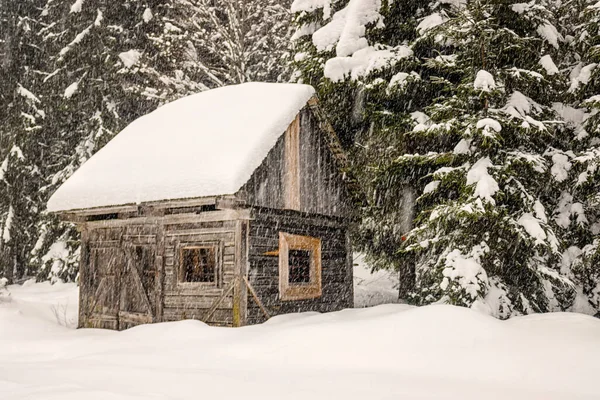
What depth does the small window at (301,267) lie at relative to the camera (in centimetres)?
1277

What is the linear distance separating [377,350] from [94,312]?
8.75 m

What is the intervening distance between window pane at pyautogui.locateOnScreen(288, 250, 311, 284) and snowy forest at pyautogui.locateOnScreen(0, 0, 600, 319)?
1.85 metres

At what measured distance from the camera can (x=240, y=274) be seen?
1188 cm

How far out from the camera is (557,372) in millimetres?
6906

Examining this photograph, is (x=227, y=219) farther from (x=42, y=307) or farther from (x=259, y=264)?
(x=42, y=307)

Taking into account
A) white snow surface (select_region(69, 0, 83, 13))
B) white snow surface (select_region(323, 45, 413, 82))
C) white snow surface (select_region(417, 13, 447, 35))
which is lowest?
white snow surface (select_region(323, 45, 413, 82))

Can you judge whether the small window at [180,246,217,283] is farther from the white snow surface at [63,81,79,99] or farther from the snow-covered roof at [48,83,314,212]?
the white snow surface at [63,81,79,99]

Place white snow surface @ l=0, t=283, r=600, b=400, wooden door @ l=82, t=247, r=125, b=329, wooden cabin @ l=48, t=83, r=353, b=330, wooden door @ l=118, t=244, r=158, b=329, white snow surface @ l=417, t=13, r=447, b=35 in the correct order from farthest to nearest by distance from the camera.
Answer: white snow surface @ l=417, t=13, r=447, b=35 → wooden door @ l=82, t=247, r=125, b=329 → wooden door @ l=118, t=244, r=158, b=329 → wooden cabin @ l=48, t=83, r=353, b=330 → white snow surface @ l=0, t=283, r=600, b=400

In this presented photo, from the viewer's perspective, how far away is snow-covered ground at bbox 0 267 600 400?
21.4ft

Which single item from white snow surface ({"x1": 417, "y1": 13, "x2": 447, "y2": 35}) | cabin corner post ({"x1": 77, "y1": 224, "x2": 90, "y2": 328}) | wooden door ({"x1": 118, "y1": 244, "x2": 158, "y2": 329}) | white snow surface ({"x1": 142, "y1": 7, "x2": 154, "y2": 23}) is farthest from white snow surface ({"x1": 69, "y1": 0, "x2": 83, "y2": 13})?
white snow surface ({"x1": 417, "y1": 13, "x2": 447, "y2": 35})

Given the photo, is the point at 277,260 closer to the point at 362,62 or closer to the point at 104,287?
the point at 104,287

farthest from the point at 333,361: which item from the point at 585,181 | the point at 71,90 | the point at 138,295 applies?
the point at 71,90

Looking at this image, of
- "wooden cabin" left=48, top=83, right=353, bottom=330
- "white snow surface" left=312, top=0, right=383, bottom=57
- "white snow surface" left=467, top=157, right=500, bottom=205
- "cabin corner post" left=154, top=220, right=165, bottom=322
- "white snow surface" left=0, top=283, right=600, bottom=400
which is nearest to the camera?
"white snow surface" left=0, top=283, right=600, bottom=400

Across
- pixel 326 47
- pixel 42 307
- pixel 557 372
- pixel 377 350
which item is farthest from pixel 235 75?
pixel 557 372
